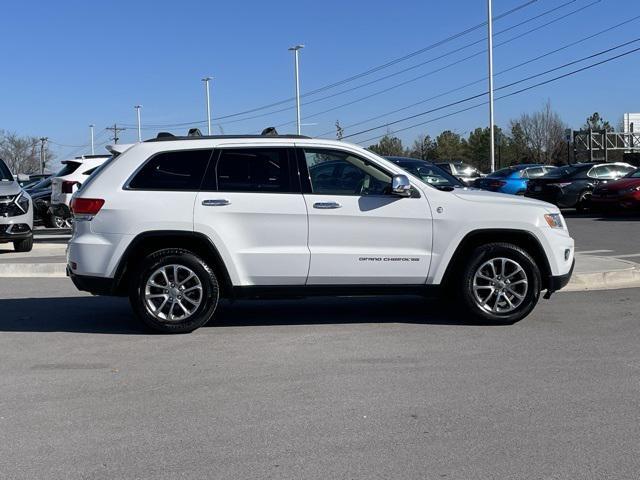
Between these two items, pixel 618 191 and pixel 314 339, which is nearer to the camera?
pixel 314 339

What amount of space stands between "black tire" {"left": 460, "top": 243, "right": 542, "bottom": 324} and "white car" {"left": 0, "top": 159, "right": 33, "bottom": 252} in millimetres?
9545

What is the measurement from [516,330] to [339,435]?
332cm

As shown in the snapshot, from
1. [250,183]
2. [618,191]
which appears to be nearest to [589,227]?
[618,191]

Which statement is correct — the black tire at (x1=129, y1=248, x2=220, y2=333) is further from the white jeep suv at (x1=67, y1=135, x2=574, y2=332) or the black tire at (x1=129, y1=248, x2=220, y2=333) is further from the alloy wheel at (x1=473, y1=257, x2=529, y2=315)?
the alloy wheel at (x1=473, y1=257, x2=529, y2=315)

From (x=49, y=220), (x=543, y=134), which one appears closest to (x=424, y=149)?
(x=543, y=134)

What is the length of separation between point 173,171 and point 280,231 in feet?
3.88

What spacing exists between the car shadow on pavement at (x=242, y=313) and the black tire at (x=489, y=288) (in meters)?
0.20

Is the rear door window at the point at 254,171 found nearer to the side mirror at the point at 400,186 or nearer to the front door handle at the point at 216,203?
the front door handle at the point at 216,203

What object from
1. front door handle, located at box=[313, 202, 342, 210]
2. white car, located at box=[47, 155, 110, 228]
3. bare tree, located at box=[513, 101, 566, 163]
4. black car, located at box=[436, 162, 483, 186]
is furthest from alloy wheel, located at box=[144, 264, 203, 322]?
bare tree, located at box=[513, 101, 566, 163]

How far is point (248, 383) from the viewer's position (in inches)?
221

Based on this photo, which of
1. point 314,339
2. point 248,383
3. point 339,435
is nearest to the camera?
point 339,435

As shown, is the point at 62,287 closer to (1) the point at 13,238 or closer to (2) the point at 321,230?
(1) the point at 13,238

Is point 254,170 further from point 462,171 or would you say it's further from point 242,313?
point 462,171

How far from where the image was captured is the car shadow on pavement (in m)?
7.73
